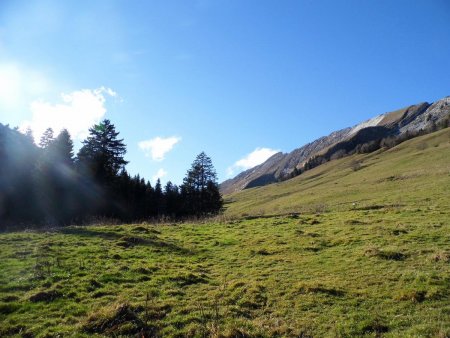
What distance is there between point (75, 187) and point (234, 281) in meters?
43.1

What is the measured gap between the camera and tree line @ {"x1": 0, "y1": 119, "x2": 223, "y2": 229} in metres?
48.7

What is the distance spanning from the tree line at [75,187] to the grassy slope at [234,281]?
22.8 metres

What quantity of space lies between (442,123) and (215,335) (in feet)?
508

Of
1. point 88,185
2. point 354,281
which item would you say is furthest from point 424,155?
point 354,281

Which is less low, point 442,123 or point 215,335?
point 442,123

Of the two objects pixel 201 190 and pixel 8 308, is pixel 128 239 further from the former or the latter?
pixel 201 190

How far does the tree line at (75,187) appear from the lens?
160ft

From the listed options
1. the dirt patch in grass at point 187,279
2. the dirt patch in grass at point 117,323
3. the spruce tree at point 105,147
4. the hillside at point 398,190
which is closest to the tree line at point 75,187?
the spruce tree at point 105,147

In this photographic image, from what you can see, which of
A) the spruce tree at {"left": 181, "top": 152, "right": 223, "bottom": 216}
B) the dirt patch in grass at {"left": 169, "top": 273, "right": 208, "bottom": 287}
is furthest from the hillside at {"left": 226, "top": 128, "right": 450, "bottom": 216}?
the dirt patch in grass at {"left": 169, "top": 273, "right": 208, "bottom": 287}

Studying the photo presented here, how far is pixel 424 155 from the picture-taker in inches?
3268

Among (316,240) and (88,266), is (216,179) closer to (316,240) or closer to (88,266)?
(316,240)

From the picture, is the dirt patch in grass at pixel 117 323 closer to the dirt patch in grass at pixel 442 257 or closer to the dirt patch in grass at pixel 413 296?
the dirt patch in grass at pixel 413 296

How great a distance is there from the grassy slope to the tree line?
22764 mm

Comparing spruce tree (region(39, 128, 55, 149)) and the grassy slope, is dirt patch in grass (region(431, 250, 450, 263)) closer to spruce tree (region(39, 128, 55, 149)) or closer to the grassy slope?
the grassy slope
